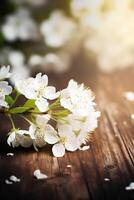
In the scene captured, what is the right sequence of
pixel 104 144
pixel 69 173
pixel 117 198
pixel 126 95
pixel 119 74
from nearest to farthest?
pixel 117 198 < pixel 69 173 < pixel 104 144 < pixel 126 95 < pixel 119 74

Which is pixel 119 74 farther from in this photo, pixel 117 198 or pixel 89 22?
pixel 117 198

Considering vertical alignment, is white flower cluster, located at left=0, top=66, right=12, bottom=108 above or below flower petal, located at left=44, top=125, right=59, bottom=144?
above

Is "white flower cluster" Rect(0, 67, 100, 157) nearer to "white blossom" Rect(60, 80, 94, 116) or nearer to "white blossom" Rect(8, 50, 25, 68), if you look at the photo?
"white blossom" Rect(60, 80, 94, 116)

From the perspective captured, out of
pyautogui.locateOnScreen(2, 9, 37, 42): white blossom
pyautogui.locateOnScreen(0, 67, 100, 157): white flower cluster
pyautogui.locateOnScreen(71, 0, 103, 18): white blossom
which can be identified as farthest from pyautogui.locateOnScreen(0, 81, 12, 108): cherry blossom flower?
pyautogui.locateOnScreen(2, 9, 37, 42): white blossom

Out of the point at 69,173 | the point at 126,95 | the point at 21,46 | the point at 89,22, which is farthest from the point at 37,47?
the point at 69,173

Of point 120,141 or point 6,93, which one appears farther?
point 120,141

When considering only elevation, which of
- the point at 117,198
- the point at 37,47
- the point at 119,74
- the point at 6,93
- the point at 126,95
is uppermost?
the point at 37,47

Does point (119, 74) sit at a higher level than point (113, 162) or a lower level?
higher

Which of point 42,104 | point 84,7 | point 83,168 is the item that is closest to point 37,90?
point 42,104
